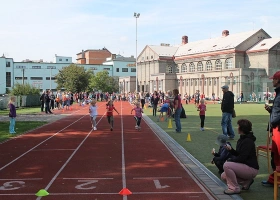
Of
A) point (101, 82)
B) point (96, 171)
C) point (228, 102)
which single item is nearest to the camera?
point (96, 171)

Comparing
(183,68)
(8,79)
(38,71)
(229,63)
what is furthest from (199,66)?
(8,79)

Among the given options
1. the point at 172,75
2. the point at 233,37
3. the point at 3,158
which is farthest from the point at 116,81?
the point at 3,158

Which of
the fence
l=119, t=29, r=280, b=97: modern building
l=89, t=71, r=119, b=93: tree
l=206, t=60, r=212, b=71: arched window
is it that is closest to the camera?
the fence

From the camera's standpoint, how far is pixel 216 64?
7625cm

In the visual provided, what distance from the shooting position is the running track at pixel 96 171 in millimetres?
6555

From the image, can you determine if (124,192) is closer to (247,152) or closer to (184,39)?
(247,152)

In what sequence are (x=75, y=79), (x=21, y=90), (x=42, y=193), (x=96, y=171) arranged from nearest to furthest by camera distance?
(x=42, y=193), (x=96, y=171), (x=21, y=90), (x=75, y=79)

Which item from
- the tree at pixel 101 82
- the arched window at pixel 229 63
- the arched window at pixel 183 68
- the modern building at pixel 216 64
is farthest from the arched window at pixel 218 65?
the tree at pixel 101 82

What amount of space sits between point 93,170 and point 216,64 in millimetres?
70482

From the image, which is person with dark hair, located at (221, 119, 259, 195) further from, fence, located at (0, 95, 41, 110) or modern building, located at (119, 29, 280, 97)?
modern building, located at (119, 29, 280, 97)

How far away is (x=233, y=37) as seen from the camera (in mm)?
80000

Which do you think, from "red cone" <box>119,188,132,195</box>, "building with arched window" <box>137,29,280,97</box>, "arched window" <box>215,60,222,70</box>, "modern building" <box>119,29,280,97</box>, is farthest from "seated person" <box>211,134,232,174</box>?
"arched window" <box>215,60,222,70</box>

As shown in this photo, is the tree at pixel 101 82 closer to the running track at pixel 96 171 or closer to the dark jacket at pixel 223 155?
the running track at pixel 96 171

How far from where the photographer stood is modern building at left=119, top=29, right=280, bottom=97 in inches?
2616
